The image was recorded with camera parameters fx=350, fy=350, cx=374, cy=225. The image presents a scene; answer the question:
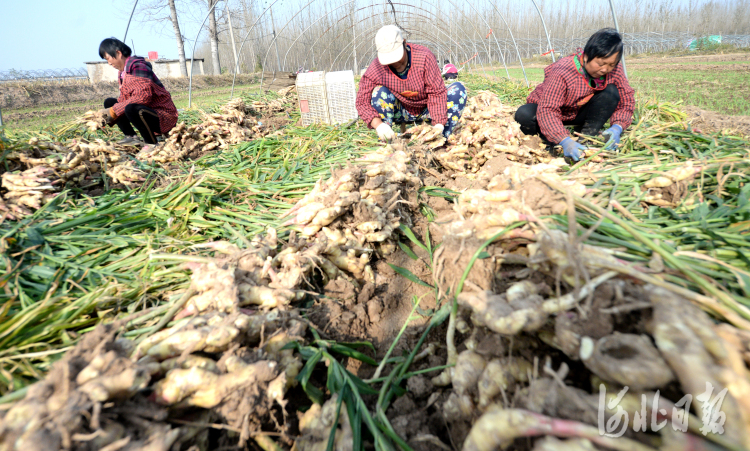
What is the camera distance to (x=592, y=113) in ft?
10.3

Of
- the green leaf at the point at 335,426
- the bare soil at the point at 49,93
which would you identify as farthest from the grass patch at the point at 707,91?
the bare soil at the point at 49,93

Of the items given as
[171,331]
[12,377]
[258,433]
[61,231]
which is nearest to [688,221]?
[258,433]

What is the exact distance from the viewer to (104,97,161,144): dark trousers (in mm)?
4039

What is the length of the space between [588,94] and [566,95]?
190 millimetres

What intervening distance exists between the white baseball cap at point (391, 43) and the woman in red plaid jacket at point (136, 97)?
2.58m

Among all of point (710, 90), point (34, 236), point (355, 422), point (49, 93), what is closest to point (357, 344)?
point (355, 422)

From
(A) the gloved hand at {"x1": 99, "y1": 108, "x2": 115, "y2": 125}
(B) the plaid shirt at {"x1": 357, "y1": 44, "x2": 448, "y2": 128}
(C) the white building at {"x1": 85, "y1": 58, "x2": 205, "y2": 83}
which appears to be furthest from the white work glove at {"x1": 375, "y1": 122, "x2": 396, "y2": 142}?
(C) the white building at {"x1": 85, "y1": 58, "x2": 205, "y2": 83}

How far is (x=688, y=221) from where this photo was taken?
4.62 ft

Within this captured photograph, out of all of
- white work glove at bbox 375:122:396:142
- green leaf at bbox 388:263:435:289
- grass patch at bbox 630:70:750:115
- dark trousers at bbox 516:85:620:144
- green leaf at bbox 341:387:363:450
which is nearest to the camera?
green leaf at bbox 341:387:363:450

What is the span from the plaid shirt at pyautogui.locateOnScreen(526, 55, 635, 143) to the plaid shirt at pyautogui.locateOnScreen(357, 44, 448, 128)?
3.05 ft

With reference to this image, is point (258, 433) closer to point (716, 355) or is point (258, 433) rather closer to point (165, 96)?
point (716, 355)

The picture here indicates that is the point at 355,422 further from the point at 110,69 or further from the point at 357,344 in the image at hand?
the point at 110,69

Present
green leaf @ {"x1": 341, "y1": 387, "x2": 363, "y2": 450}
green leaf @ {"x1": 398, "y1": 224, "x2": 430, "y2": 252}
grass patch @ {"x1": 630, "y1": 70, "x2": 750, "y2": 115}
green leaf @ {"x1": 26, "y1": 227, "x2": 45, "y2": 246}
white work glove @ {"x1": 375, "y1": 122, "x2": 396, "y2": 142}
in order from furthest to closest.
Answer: grass patch @ {"x1": 630, "y1": 70, "x2": 750, "y2": 115}
white work glove @ {"x1": 375, "y1": 122, "x2": 396, "y2": 142}
green leaf @ {"x1": 398, "y1": 224, "x2": 430, "y2": 252}
green leaf @ {"x1": 26, "y1": 227, "x2": 45, "y2": 246}
green leaf @ {"x1": 341, "y1": 387, "x2": 363, "y2": 450}

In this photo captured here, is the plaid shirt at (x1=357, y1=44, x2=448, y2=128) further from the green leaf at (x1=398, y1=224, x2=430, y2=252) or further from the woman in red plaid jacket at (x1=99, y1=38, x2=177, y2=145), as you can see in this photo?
the woman in red plaid jacket at (x1=99, y1=38, x2=177, y2=145)
